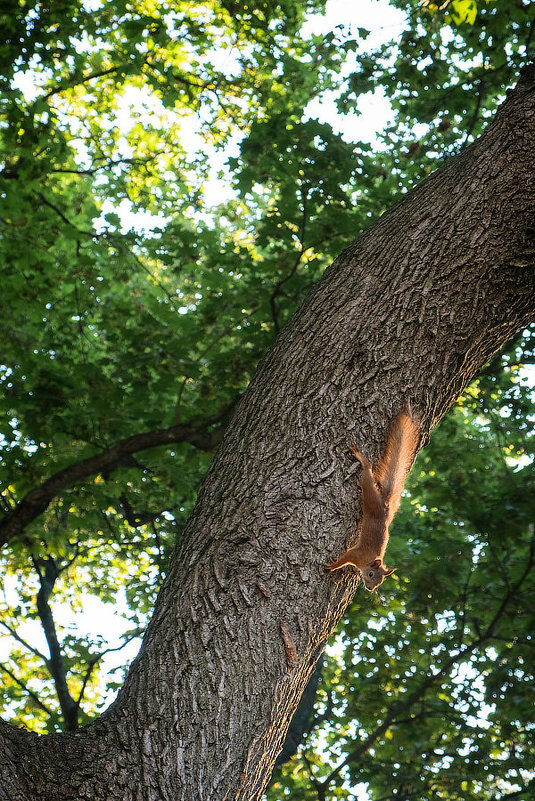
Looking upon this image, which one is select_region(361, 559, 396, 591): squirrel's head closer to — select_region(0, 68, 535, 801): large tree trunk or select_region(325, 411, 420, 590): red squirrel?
select_region(325, 411, 420, 590): red squirrel

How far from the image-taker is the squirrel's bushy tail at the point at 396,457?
2209mm

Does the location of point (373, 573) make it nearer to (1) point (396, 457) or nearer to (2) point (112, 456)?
(1) point (396, 457)

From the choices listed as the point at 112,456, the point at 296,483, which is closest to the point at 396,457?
the point at 296,483

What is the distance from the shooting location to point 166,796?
68.4 inches

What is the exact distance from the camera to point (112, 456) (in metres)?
5.21

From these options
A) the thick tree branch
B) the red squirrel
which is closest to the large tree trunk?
the red squirrel

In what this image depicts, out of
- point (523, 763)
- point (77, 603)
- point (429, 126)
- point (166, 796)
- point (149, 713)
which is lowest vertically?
point (166, 796)

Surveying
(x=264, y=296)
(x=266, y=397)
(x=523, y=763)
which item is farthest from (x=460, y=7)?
(x=523, y=763)

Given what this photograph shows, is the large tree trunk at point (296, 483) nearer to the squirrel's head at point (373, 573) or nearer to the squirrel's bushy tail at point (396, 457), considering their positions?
the squirrel's bushy tail at point (396, 457)

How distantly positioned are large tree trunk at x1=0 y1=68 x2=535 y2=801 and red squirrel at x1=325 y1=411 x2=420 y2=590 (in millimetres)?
40

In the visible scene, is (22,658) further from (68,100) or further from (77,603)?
(68,100)

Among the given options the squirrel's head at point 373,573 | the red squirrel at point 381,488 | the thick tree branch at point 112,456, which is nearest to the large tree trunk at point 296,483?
the red squirrel at point 381,488

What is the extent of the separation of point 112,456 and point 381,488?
3361mm

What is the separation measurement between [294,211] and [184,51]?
338cm
